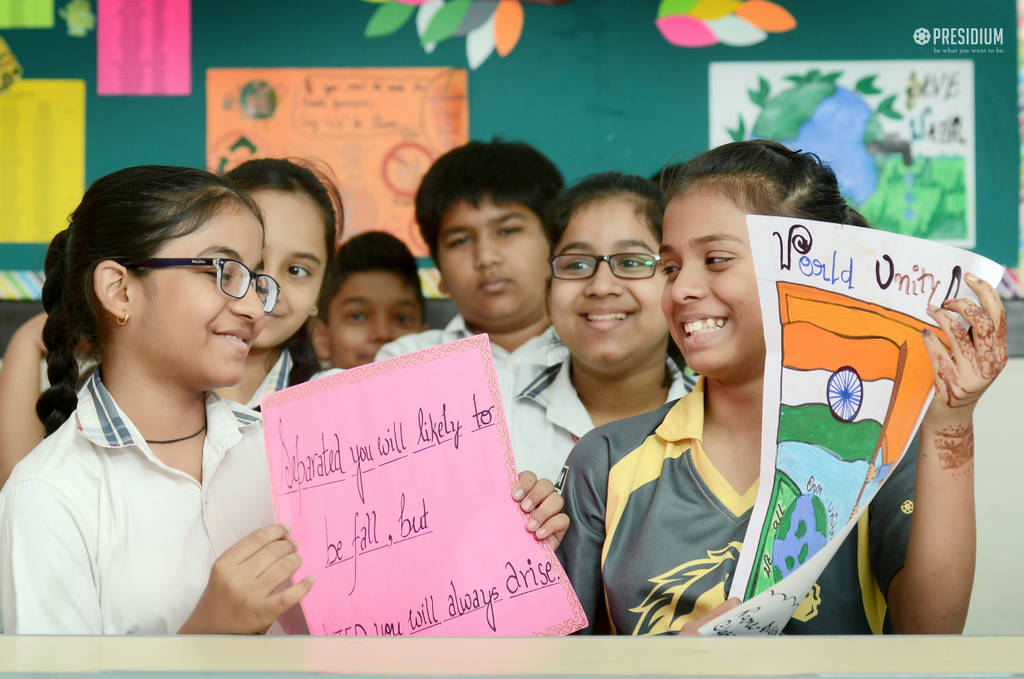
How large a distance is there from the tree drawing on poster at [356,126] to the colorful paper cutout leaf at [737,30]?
2.28 ft

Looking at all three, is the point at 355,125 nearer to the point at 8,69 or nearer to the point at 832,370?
the point at 8,69

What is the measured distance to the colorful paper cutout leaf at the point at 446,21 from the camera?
2.27 m

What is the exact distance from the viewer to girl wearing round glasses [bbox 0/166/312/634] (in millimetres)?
855

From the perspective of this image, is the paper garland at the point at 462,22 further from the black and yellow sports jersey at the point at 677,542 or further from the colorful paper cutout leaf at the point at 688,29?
the black and yellow sports jersey at the point at 677,542

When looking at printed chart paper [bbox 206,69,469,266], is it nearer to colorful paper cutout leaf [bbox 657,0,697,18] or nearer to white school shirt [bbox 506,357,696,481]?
colorful paper cutout leaf [bbox 657,0,697,18]

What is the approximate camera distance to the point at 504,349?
74.8 inches

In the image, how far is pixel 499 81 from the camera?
231 cm

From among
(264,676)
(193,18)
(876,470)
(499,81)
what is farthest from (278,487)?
(193,18)

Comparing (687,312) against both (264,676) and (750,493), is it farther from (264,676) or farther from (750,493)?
(264,676)

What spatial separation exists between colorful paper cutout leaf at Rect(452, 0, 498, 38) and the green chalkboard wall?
6cm

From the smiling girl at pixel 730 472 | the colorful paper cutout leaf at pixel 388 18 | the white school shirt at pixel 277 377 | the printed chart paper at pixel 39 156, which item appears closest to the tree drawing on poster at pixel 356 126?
the colorful paper cutout leaf at pixel 388 18

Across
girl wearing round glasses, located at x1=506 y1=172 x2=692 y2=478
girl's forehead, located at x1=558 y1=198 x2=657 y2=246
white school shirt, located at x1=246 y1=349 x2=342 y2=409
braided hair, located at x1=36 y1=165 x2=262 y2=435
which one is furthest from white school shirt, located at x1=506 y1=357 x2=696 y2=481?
braided hair, located at x1=36 y1=165 x2=262 y2=435

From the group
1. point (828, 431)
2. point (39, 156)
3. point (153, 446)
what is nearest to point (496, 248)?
point (153, 446)

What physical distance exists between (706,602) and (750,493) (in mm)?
137
